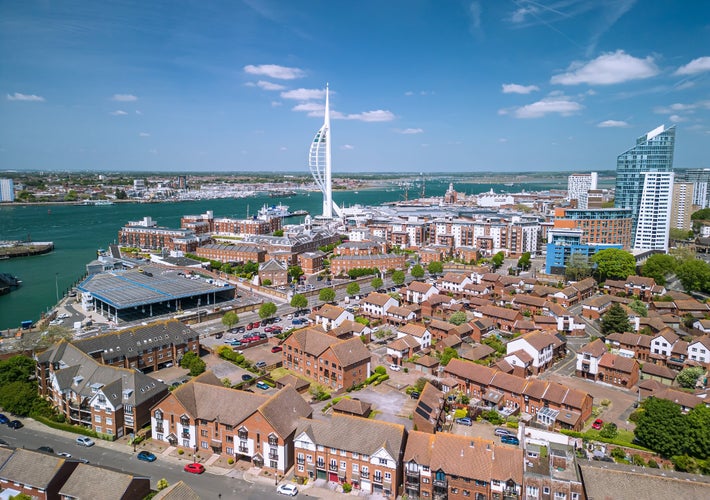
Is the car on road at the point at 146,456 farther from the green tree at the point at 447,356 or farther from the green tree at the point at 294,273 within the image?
the green tree at the point at 294,273

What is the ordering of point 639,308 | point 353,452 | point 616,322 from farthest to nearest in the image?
point 639,308 < point 616,322 < point 353,452

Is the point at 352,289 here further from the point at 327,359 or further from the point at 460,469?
the point at 460,469

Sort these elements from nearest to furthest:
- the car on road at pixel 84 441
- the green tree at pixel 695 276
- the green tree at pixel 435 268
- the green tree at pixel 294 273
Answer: the car on road at pixel 84 441 → the green tree at pixel 695 276 → the green tree at pixel 294 273 → the green tree at pixel 435 268

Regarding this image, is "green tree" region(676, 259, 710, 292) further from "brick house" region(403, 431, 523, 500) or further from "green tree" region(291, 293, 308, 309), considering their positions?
"brick house" region(403, 431, 523, 500)

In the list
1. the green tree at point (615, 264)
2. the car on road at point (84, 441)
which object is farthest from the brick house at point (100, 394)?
the green tree at point (615, 264)

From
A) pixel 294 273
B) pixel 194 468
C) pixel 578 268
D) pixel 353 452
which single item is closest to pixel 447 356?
pixel 353 452

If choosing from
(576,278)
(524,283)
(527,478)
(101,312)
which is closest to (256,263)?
(101,312)
